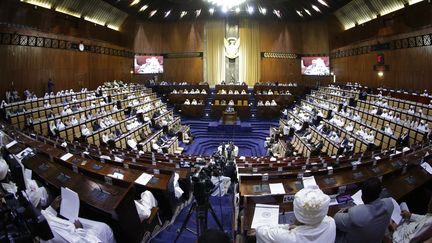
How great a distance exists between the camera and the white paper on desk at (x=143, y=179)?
443cm

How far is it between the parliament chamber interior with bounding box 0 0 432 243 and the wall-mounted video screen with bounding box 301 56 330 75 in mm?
100

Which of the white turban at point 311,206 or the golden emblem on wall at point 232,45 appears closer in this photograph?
the white turban at point 311,206

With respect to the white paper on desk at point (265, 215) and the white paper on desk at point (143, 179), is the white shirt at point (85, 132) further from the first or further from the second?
the white paper on desk at point (265, 215)

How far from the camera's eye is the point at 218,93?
20.4m

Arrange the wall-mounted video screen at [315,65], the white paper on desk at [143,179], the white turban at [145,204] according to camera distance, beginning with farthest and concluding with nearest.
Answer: the wall-mounted video screen at [315,65] < the white paper on desk at [143,179] < the white turban at [145,204]

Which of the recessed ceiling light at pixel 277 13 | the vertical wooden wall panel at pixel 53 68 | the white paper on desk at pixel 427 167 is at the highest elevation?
the recessed ceiling light at pixel 277 13

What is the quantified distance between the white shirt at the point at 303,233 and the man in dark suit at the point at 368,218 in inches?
11.1

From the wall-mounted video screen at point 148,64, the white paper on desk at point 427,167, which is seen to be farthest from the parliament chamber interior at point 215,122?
the white paper on desk at point 427,167

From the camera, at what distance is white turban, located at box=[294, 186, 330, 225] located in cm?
192

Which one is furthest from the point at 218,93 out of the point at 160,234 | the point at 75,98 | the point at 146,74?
the point at 160,234

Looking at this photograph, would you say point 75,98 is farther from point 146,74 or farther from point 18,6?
point 146,74

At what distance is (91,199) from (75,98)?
12315 millimetres

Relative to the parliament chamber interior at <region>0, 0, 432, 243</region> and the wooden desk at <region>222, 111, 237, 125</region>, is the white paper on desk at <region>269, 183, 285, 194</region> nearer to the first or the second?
the parliament chamber interior at <region>0, 0, 432, 243</region>

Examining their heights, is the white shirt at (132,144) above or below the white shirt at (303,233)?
below
